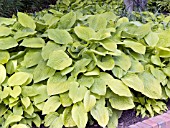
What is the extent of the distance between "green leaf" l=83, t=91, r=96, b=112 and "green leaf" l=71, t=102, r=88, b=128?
1.7 inches

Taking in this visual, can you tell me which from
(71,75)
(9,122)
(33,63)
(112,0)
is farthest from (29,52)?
(112,0)

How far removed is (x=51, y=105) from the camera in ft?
6.79

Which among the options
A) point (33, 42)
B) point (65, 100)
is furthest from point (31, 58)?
point (65, 100)

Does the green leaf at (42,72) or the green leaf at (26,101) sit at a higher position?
the green leaf at (42,72)

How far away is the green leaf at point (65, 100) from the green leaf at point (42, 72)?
20 cm

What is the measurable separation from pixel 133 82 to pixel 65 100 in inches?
21.1

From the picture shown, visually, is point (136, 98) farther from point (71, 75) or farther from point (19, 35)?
point (19, 35)

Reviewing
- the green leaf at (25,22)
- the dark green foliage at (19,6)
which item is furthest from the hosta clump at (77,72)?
the dark green foliage at (19,6)

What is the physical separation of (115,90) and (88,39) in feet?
1.65

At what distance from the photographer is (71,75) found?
2156 millimetres

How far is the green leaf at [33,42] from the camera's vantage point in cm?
227

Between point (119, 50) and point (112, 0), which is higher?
point (119, 50)

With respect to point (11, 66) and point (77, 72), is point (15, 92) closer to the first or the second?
point (11, 66)

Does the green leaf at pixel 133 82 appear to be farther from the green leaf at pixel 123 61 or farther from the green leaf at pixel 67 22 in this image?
the green leaf at pixel 67 22
